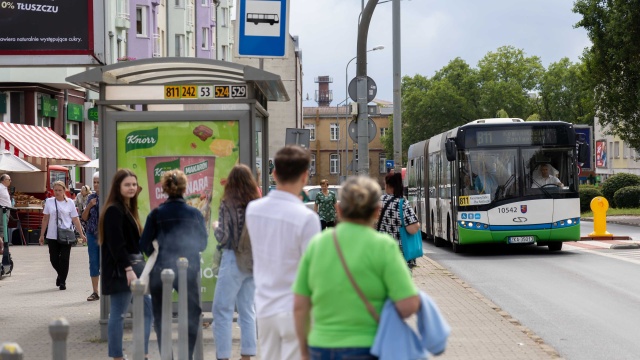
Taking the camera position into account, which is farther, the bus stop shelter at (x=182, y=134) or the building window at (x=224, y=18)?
the building window at (x=224, y=18)

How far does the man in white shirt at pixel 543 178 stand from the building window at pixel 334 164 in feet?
375

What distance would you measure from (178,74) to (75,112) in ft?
123

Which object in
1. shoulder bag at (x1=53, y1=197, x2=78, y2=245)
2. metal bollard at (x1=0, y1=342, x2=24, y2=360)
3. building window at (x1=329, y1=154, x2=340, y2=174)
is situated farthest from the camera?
building window at (x1=329, y1=154, x2=340, y2=174)

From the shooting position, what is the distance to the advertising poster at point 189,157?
12.6 metres

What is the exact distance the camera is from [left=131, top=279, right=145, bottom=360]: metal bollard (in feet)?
26.1

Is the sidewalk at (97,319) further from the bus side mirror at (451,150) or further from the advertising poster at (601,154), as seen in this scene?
the advertising poster at (601,154)

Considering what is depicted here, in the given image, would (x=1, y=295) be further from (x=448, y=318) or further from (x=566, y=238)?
(x=566, y=238)

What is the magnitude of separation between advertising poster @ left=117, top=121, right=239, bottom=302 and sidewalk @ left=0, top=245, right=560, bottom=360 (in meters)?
1.06

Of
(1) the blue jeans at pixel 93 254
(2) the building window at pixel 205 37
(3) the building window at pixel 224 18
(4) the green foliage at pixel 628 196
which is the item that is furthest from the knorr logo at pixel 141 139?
(3) the building window at pixel 224 18

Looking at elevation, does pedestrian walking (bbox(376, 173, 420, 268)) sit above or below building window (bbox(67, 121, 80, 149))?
below

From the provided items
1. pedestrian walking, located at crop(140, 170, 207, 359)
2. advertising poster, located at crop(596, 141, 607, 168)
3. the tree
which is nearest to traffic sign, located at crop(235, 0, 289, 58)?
pedestrian walking, located at crop(140, 170, 207, 359)

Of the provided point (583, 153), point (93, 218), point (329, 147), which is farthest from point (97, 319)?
point (329, 147)

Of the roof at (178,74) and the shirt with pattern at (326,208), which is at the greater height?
the roof at (178,74)

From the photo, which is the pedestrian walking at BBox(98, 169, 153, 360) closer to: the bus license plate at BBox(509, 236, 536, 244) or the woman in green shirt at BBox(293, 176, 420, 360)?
the woman in green shirt at BBox(293, 176, 420, 360)
